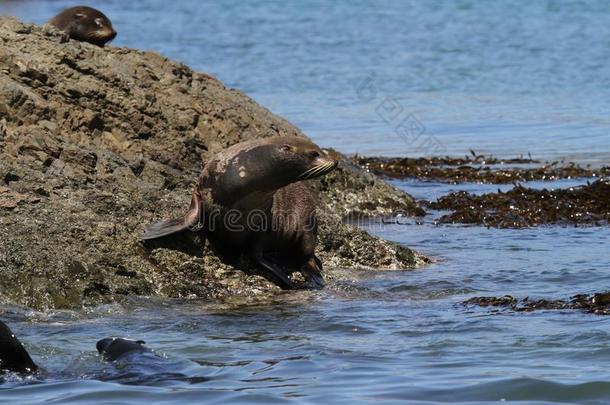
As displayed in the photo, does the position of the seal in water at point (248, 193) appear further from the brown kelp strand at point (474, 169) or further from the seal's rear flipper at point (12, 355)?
the brown kelp strand at point (474, 169)

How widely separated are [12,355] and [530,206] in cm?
691

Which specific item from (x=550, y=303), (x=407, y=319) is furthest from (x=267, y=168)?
(x=550, y=303)

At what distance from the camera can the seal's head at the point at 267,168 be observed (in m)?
8.43

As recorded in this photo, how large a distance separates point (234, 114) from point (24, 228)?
3.21 m

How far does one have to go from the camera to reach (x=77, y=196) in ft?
27.8

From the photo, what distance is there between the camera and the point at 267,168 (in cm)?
845

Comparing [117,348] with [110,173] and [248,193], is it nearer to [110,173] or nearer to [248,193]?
[248,193]

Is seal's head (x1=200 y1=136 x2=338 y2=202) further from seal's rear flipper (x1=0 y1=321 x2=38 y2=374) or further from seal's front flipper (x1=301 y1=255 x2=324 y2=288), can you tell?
seal's rear flipper (x1=0 y1=321 x2=38 y2=374)

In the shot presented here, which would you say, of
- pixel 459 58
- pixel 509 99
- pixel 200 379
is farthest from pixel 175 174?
pixel 459 58

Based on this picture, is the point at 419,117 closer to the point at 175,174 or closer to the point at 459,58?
the point at 459,58

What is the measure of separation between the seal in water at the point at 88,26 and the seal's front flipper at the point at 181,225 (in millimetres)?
4037

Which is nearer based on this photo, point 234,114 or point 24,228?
point 24,228

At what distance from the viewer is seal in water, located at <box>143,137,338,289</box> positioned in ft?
27.7

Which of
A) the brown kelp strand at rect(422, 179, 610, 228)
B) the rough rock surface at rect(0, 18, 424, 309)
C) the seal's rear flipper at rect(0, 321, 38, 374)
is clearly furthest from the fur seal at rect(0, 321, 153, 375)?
the brown kelp strand at rect(422, 179, 610, 228)
